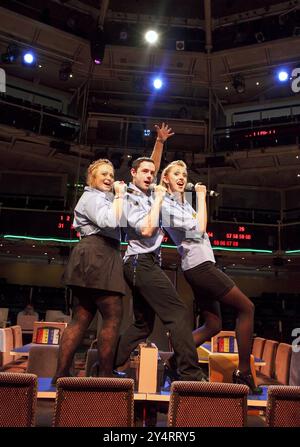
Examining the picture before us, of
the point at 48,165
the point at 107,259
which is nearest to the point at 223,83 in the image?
the point at 48,165

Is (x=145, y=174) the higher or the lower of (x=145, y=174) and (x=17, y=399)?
the higher

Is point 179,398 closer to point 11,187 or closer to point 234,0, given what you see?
point 234,0

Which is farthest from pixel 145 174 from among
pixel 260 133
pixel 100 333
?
pixel 260 133

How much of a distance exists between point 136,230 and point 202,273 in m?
0.49

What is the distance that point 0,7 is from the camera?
10.1 metres

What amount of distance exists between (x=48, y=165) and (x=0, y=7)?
16.3ft

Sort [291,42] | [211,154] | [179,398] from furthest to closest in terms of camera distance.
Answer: [211,154] < [291,42] < [179,398]

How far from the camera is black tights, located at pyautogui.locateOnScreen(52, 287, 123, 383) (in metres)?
2.16

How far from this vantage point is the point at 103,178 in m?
2.42

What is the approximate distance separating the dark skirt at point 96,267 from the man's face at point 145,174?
48 centimetres

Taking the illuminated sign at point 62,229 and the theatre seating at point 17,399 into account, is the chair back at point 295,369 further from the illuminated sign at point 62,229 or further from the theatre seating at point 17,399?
the illuminated sign at point 62,229

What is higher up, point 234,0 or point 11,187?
point 234,0

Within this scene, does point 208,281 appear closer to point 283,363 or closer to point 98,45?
point 283,363
